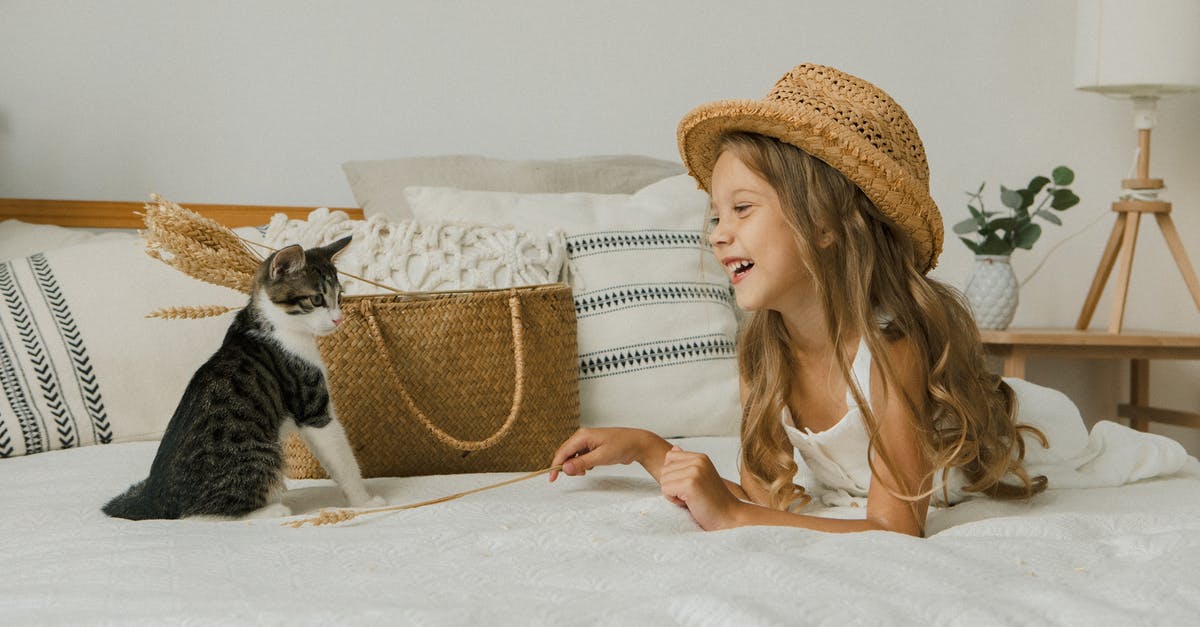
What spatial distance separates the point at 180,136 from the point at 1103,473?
1832 millimetres

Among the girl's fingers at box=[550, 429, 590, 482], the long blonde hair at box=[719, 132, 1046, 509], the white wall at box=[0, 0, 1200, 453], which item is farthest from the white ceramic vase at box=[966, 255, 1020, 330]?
the girl's fingers at box=[550, 429, 590, 482]

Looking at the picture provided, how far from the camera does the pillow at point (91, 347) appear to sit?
1478 mm

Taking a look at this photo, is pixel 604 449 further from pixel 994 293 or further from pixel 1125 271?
pixel 1125 271

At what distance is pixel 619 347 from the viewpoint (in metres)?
1.63

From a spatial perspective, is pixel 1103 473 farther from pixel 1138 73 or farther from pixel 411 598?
pixel 1138 73

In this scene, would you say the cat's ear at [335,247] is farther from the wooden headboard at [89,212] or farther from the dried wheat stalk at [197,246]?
the wooden headboard at [89,212]

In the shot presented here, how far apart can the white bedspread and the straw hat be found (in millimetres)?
352

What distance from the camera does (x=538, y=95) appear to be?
2.35 m

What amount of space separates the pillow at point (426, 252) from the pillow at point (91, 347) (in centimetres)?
20

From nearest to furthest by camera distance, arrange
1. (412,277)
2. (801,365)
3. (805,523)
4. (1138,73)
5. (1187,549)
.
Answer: (1187,549) → (805,523) → (801,365) → (412,277) → (1138,73)

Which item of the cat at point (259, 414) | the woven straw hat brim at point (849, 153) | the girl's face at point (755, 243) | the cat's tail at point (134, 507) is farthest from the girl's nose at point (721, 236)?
the cat's tail at point (134, 507)

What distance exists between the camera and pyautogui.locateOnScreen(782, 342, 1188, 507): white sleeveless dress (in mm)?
1246

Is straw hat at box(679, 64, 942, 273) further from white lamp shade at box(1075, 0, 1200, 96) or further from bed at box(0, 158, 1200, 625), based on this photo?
white lamp shade at box(1075, 0, 1200, 96)

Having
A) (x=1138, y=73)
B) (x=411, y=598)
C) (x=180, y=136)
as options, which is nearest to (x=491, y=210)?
(x=180, y=136)
